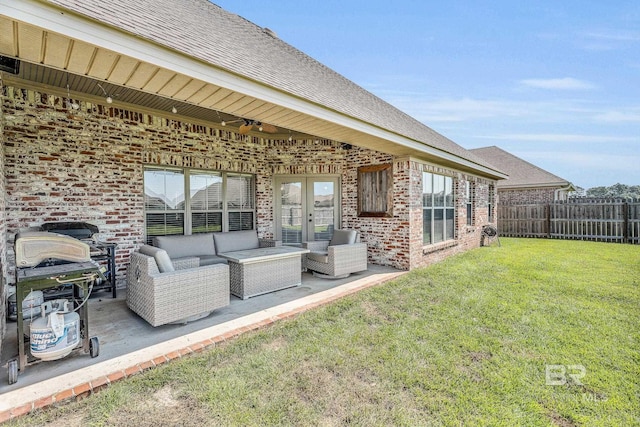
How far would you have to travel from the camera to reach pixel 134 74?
2.87 meters

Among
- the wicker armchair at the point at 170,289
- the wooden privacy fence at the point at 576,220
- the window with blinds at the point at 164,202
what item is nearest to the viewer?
the wicker armchair at the point at 170,289

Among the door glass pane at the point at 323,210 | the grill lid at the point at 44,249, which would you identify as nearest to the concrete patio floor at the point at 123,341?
the grill lid at the point at 44,249

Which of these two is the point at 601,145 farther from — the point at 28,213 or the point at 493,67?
the point at 28,213

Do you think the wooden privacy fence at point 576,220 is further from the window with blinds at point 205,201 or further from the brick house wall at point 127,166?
the window with blinds at point 205,201

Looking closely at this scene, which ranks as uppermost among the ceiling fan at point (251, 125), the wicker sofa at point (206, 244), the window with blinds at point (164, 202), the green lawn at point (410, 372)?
the ceiling fan at point (251, 125)

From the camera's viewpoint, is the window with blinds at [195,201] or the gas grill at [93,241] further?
the window with blinds at [195,201]

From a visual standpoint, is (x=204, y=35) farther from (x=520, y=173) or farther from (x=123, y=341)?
(x=520, y=173)

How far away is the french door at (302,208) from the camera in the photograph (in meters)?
7.45

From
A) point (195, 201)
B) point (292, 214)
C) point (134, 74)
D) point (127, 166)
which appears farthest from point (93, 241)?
point (292, 214)

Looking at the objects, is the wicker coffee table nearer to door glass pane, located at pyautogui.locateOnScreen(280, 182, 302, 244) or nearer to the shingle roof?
door glass pane, located at pyautogui.locateOnScreen(280, 182, 302, 244)

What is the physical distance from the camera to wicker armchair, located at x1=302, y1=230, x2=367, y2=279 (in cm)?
570

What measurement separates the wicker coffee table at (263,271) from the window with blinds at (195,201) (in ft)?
5.30

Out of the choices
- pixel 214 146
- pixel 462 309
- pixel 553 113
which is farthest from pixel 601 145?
pixel 214 146

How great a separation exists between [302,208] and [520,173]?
1538cm
